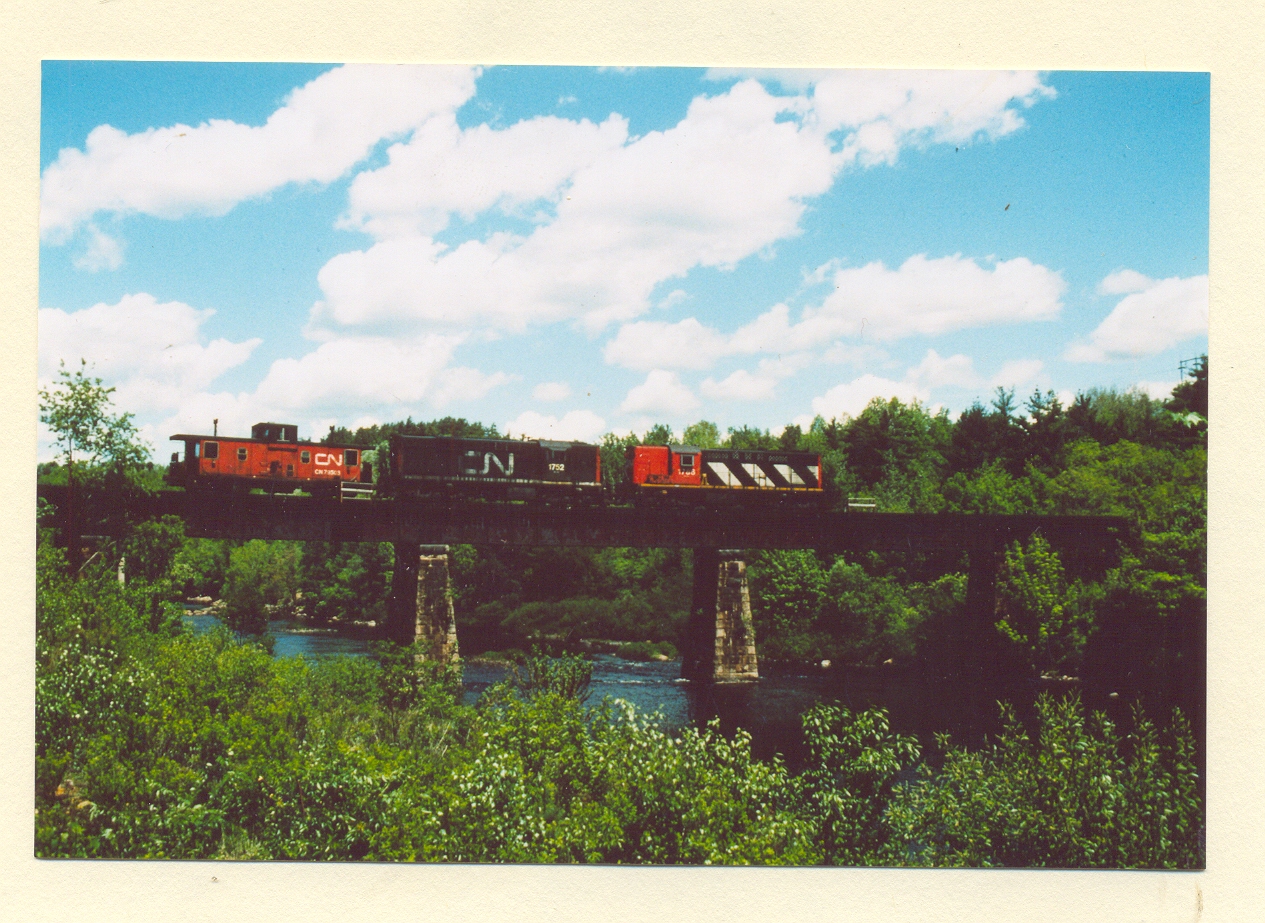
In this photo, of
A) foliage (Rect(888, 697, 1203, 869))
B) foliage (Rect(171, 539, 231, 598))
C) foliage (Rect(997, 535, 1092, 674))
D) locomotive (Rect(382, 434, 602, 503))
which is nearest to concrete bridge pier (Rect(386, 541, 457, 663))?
locomotive (Rect(382, 434, 602, 503))

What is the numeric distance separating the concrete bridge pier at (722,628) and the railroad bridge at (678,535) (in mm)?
41

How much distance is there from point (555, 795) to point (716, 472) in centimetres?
2192

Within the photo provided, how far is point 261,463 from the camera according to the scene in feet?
90.4

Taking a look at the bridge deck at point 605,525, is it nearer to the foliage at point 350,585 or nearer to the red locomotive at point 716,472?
the red locomotive at point 716,472

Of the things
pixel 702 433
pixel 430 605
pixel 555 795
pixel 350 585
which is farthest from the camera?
pixel 702 433

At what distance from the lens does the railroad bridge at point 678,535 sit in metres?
24.1

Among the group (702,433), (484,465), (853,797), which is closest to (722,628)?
(484,465)

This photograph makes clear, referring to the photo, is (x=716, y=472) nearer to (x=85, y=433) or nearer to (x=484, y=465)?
(x=484, y=465)

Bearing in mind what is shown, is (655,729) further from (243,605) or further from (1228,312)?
(243,605)

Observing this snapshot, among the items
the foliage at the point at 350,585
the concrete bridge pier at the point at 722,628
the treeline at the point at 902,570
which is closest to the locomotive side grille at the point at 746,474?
the concrete bridge pier at the point at 722,628

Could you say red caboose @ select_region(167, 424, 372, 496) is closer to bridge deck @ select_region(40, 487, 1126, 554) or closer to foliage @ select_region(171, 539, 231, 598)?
foliage @ select_region(171, 539, 231, 598)

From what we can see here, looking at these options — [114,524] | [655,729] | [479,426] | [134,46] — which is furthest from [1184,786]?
[479,426]

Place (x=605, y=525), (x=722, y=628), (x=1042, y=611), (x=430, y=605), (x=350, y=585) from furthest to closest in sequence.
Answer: (x=350, y=585)
(x=722, y=628)
(x=605, y=525)
(x=430, y=605)
(x=1042, y=611)

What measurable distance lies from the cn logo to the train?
0.04 metres
